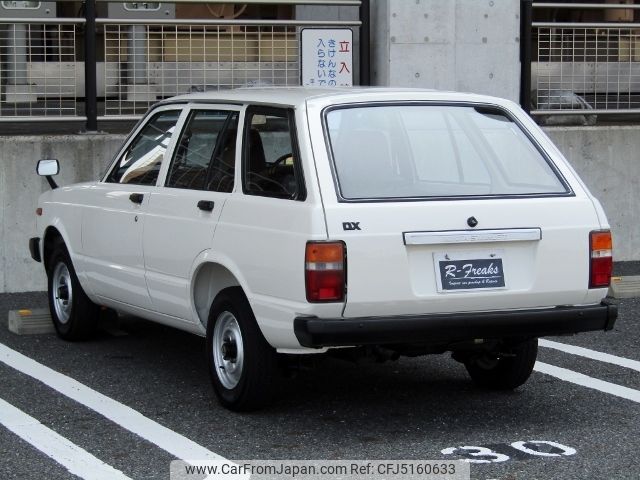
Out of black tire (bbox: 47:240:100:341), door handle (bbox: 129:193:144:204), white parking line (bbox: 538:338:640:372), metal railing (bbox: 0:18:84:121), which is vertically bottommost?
white parking line (bbox: 538:338:640:372)

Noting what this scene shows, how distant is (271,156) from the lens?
6621mm

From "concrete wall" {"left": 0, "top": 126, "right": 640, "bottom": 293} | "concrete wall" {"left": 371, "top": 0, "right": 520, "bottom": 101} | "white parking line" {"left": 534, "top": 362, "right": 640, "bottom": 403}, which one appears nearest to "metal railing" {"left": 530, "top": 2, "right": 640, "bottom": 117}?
"concrete wall" {"left": 371, "top": 0, "right": 520, "bottom": 101}

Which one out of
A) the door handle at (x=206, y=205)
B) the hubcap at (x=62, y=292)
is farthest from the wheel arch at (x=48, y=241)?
the door handle at (x=206, y=205)

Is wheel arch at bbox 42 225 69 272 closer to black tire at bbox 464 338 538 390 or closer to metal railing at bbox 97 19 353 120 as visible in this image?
metal railing at bbox 97 19 353 120

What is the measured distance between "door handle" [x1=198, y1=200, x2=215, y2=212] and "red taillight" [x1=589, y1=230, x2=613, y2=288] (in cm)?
196

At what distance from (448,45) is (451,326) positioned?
6.71 metres

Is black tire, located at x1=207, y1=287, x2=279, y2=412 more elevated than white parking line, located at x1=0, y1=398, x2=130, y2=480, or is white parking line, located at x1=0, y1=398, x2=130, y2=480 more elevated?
black tire, located at x1=207, y1=287, x2=279, y2=412

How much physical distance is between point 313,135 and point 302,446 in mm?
1498

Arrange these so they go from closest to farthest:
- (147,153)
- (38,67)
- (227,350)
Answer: (227,350)
(147,153)
(38,67)

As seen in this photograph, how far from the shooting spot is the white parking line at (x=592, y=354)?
811 centimetres

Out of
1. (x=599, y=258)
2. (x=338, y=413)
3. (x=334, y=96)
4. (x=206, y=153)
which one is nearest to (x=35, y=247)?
(x=206, y=153)

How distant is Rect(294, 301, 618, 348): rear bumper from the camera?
5.97 m

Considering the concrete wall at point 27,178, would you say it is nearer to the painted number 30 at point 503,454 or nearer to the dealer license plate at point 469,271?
the dealer license plate at point 469,271

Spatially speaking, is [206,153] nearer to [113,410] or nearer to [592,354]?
[113,410]
